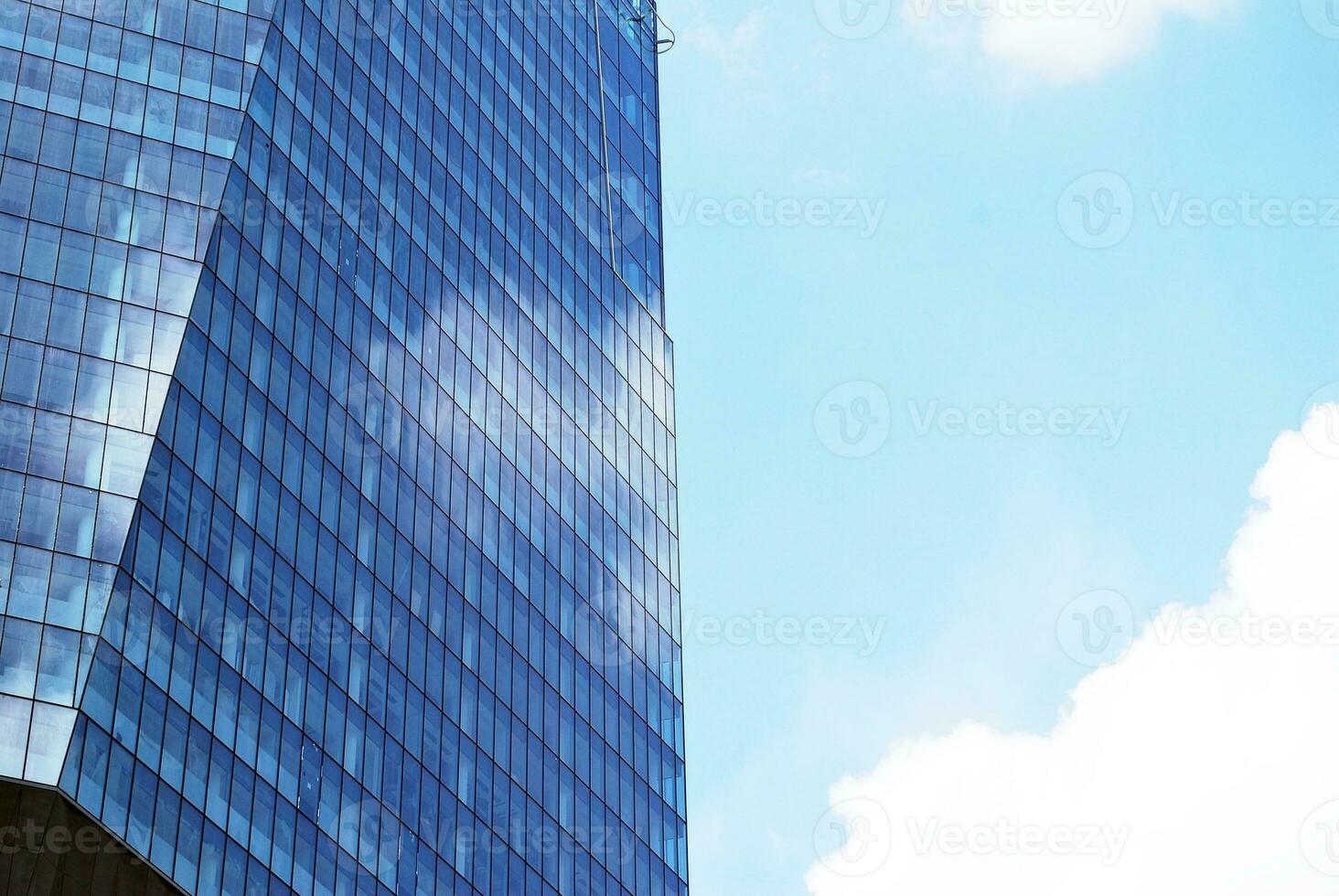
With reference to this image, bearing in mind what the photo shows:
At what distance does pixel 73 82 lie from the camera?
7156 cm

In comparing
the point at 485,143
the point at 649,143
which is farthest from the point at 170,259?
the point at 649,143

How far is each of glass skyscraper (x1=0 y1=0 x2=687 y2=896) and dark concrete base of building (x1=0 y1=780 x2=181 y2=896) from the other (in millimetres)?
85

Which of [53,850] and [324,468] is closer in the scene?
[53,850]

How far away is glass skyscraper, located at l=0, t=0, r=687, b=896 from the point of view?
198 feet

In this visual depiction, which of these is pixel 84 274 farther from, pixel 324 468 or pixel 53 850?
pixel 53 850

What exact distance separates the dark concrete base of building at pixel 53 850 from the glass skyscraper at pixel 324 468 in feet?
0.28

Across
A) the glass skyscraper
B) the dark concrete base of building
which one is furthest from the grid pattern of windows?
the dark concrete base of building

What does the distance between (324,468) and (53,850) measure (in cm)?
2175

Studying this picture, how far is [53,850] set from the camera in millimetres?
55375

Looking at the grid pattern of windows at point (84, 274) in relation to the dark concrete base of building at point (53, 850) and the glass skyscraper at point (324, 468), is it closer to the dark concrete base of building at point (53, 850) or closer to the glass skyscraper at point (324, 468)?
the glass skyscraper at point (324, 468)

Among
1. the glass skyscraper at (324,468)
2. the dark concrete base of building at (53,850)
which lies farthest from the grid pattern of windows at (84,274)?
the dark concrete base of building at (53,850)

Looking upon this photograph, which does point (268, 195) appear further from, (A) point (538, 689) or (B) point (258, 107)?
(A) point (538, 689)

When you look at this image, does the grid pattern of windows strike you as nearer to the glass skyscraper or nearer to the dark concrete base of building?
the glass skyscraper

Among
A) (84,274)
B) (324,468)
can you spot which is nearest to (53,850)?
(84,274)
